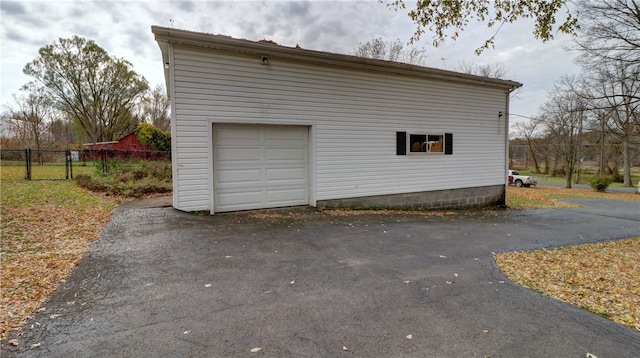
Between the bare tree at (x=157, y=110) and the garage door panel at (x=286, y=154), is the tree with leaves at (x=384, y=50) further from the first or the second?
the bare tree at (x=157, y=110)

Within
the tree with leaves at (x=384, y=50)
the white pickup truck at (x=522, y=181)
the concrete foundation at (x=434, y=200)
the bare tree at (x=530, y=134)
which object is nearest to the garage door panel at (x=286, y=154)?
the concrete foundation at (x=434, y=200)

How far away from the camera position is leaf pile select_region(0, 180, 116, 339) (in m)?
2.88

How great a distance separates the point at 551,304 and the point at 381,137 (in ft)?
19.8

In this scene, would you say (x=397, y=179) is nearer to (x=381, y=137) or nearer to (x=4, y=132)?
(x=381, y=137)

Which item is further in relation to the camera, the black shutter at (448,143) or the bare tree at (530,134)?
the bare tree at (530,134)

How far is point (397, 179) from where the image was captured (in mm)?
8898

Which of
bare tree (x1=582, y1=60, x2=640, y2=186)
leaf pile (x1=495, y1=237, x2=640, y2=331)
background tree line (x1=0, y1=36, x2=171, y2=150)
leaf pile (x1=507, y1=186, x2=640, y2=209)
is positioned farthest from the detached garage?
background tree line (x1=0, y1=36, x2=171, y2=150)

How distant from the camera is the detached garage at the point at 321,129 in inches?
253

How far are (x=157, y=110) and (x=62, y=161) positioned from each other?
45.9 feet

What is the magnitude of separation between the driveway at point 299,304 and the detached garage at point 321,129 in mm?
1967

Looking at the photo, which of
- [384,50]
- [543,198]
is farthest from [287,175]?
[384,50]

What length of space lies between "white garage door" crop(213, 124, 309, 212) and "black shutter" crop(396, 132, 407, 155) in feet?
8.96

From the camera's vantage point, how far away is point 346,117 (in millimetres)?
8039

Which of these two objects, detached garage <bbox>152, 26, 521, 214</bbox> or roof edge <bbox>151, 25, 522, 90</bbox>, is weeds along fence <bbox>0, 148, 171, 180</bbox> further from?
roof edge <bbox>151, 25, 522, 90</bbox>
